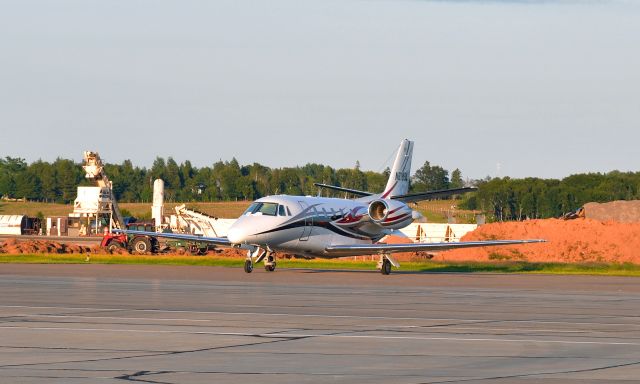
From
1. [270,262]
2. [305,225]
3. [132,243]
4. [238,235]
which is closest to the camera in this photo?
[238,235]

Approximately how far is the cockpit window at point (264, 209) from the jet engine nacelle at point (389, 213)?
21.0 feet

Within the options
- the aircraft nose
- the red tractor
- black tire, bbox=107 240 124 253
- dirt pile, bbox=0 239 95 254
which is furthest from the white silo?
the aircraft nose

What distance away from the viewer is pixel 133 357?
14086 millimetres

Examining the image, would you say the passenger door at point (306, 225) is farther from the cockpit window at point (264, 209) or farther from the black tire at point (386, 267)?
the black tire at point (386, 267)

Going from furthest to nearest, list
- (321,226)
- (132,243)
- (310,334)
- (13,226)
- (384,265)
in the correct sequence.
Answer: (13,226)
(132,243)
(321,226)
(384,265)
(310,334)

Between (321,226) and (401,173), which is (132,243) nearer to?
(401,173)

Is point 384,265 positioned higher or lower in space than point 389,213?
lower

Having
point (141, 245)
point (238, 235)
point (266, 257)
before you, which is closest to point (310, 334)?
point (238, 235)

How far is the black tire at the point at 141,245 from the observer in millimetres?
69312

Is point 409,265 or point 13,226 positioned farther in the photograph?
point 13,226

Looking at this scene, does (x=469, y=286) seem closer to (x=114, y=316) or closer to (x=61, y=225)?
(x=114, y=316)

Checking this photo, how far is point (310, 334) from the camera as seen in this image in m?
17.4

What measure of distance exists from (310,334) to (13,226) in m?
102

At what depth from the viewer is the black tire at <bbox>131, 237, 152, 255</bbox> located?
69312 millimetres
